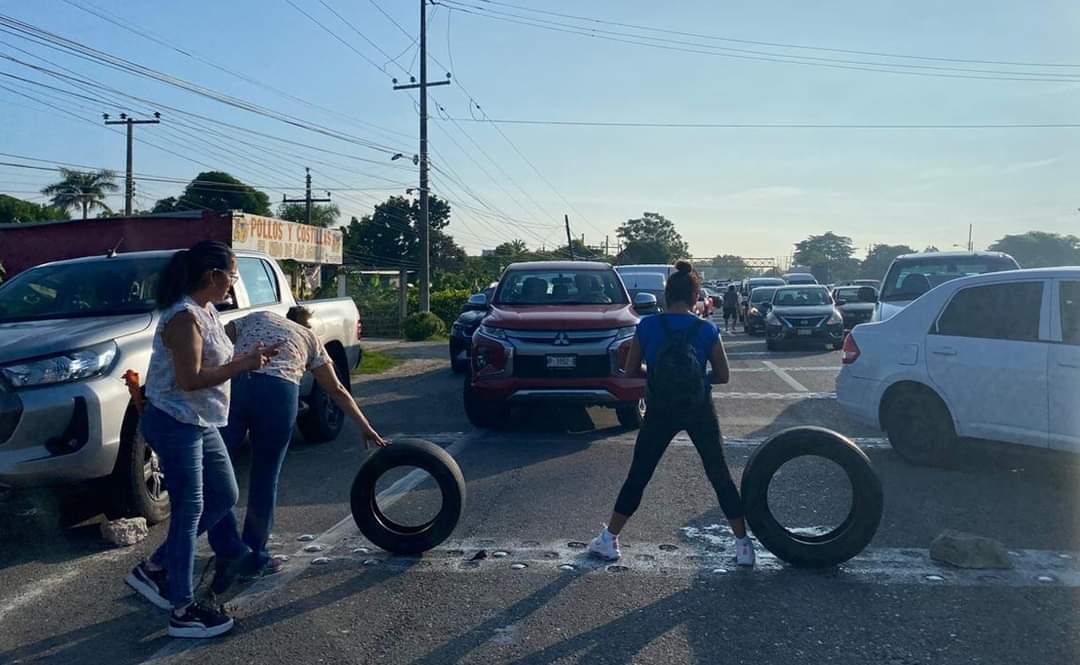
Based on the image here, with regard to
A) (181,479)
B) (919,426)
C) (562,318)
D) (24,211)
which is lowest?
(919,426)

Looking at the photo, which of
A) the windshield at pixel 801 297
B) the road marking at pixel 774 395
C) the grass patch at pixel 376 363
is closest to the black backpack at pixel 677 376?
the road marking at pixel 774 395

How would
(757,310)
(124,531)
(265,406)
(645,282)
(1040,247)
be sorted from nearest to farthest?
(265,406)
(124,531)
(645,282)
(757,310)
(1040,247)

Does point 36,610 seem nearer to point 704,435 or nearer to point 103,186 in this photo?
point 704,435

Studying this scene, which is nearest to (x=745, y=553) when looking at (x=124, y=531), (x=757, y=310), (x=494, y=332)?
(x=124, y=531)

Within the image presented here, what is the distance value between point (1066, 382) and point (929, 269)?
781 cm

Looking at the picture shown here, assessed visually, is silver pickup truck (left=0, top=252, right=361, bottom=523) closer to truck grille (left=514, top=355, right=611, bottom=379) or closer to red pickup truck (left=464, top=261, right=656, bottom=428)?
red pickup truck (left=464, top=261, right=656, bottom=428)

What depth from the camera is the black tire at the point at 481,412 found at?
10180mm

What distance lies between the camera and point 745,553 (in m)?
5.49

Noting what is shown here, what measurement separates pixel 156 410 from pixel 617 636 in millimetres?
2410

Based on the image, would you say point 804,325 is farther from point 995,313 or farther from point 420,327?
point 995,313

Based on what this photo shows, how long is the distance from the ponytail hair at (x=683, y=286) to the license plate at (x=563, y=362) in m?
3.92

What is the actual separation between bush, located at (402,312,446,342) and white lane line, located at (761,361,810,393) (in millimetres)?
12838

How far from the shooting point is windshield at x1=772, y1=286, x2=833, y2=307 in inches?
874

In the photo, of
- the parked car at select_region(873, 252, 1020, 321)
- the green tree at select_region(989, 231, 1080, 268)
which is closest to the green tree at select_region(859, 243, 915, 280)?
the green tree at select_region(989, 231, 1080, 268)
